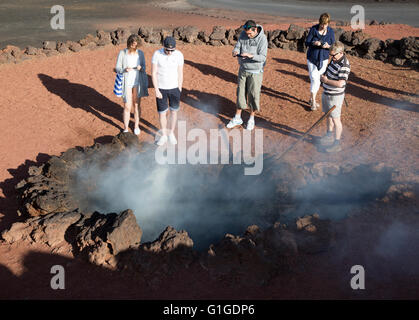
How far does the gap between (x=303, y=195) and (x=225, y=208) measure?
3.51ft

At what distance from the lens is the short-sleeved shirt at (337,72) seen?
542cm

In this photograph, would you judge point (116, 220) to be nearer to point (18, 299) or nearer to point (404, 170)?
point (18, 299)

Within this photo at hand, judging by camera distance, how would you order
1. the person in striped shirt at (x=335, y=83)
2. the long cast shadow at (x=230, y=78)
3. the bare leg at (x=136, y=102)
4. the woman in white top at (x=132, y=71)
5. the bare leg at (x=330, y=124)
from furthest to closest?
the long cast shadow at (x=230, y=78) → the bare leg at (x=136, y=102) → the bare leg at (x=330, y=124) → the woman in white top at (x=132, y=71) → the person in striped shirt at (x=335, y=83)

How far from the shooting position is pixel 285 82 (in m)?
8.91

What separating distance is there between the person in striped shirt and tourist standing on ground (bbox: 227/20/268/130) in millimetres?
1068

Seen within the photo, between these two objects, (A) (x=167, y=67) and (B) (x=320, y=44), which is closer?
(A) (x=167, y=67)

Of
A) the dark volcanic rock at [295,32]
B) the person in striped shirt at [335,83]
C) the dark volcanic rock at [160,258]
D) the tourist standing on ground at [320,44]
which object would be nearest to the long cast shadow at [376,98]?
the tourist standing on ground at [320,44]

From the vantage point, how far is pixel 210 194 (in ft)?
18.4

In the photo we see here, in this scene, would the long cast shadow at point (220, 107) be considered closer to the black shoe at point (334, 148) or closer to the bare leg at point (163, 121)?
the black shoe at point (334, 148)

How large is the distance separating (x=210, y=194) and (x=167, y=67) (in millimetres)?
1943

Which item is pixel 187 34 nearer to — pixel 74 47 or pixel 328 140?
pixel 74 47

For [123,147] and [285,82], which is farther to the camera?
[285,82]

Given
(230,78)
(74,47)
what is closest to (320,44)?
(230,78)
